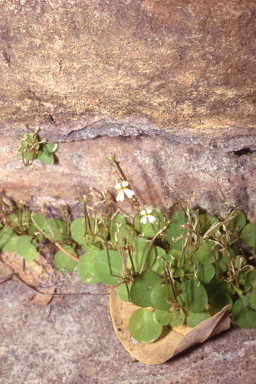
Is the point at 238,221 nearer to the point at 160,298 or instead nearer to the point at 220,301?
the point at 220,301

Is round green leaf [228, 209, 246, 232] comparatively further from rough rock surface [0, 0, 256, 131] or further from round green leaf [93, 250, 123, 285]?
round green leaf [93, 250, 123, 285]

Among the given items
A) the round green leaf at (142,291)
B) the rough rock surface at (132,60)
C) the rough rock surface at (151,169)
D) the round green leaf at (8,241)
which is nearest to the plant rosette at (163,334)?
the round green leaf at (142,291)

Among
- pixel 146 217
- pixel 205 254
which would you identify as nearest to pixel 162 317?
pixel 205 254

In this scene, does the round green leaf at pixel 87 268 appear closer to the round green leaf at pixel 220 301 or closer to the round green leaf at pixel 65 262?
the round green leaf at pixel 65 262

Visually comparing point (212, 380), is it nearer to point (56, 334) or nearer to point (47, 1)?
point (56, 334)

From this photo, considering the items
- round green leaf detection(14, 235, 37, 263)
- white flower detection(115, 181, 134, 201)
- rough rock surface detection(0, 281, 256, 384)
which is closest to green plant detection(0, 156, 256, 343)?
white flower detection(115, 181, 134, 201)
